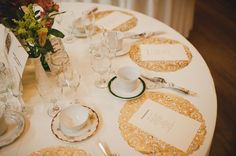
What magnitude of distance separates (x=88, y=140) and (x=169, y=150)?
0.27 meters

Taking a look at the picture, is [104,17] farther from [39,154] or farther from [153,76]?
[39,154]

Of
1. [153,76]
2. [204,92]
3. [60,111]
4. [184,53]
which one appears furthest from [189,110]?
[60,111]

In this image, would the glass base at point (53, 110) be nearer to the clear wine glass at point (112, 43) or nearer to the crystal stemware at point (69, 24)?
the clear wine glass at point (112, 43)

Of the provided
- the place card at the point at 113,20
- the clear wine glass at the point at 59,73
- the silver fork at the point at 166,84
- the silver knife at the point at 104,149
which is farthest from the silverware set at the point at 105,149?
the place card at the point at 113,20

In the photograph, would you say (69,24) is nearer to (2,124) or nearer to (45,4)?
(45,4)

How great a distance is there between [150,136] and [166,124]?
0.26 ft

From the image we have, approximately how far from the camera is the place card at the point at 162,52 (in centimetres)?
136

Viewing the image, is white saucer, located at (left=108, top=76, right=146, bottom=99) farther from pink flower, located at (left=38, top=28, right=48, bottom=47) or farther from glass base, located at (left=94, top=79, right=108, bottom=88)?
pink flower, located at (left=38, top=28, right=48, bottom=47)

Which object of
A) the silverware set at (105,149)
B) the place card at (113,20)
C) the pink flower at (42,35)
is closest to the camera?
the silverware set at (105,149)

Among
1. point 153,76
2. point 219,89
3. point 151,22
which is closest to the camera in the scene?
point 153,76

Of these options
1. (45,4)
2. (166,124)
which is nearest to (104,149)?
(166,124)

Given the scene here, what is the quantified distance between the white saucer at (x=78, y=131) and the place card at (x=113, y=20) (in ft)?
2.26

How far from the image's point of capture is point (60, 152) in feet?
3.11

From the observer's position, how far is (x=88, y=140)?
982 mm
